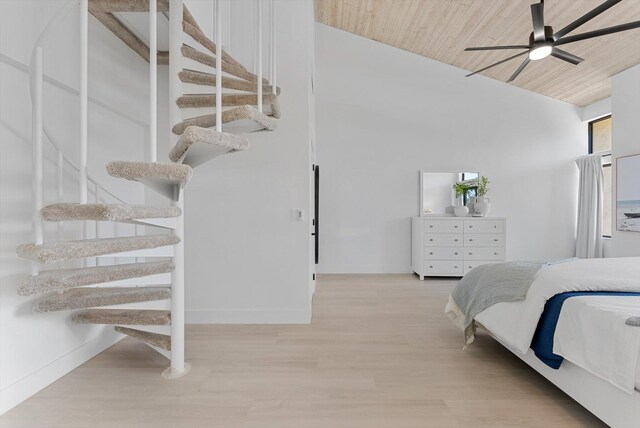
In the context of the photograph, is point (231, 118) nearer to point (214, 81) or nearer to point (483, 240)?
point (214, 81)

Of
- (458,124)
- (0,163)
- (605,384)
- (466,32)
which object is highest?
(466,32)

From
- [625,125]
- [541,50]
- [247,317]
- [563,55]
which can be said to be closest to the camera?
[541,50]

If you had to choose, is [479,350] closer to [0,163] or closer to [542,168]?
[0,163]

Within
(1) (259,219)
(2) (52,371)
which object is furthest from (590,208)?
(2) (52,371)

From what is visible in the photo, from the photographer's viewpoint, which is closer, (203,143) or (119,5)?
(203,143)

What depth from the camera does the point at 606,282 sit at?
177cm

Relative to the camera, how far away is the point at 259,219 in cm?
305

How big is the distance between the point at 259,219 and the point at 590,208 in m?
5.19

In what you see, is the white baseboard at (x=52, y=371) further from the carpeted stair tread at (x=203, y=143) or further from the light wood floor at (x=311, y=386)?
the carpeted stair tread at (x=203, y=143)

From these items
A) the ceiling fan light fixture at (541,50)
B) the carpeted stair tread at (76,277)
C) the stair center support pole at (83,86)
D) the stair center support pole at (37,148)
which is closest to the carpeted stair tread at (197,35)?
the stair center support pole at (83,86)

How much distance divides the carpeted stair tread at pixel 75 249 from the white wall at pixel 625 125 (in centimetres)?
560

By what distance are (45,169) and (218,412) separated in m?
1.74

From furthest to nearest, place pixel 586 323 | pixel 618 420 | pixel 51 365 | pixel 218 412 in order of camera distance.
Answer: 1. pixel 51 365
2. pixel 218 412
3. pixel 586 323
4. pixel 618 420

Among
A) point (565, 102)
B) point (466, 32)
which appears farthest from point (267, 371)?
point (565, 102)
